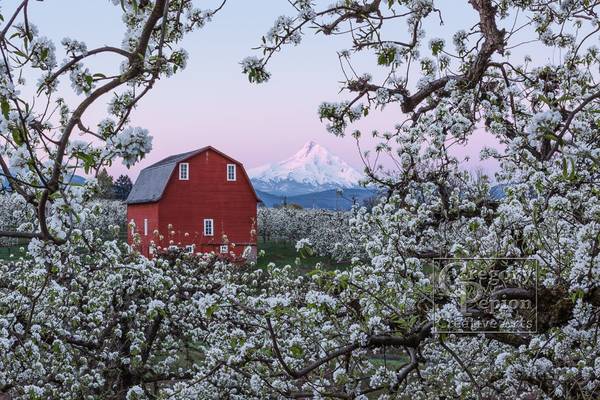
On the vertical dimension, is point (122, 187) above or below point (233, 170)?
above

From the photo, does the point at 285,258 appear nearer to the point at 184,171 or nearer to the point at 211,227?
the point at 211,227

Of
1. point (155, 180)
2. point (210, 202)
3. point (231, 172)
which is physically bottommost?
point (210, 202)

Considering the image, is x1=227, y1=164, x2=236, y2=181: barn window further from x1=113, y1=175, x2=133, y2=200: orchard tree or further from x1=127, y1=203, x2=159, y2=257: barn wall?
x1=113, y1=175, x2=133, y2=200: orchard tree

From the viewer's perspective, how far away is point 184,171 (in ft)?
115

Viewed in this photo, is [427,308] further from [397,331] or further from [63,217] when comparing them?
[63,217]

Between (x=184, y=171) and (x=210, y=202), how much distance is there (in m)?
2.08

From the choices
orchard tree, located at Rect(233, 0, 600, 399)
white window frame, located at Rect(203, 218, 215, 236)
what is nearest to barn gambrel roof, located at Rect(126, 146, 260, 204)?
white window frame, located at Rect(203, 218, 215, 236)

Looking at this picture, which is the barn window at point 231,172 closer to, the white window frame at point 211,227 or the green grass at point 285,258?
the white window frame at point 211,227

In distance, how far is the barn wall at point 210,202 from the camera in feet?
113

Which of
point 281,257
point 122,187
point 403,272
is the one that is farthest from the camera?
point 122,187

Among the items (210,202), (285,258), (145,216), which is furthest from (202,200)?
(285,258)

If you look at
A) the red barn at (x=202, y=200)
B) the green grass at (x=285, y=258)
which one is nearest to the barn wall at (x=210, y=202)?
the red barn at (x=202, y=200)

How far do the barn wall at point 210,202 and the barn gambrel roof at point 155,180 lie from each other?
0.23m

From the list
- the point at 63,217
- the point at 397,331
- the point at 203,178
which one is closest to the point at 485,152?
the point at 397,331
